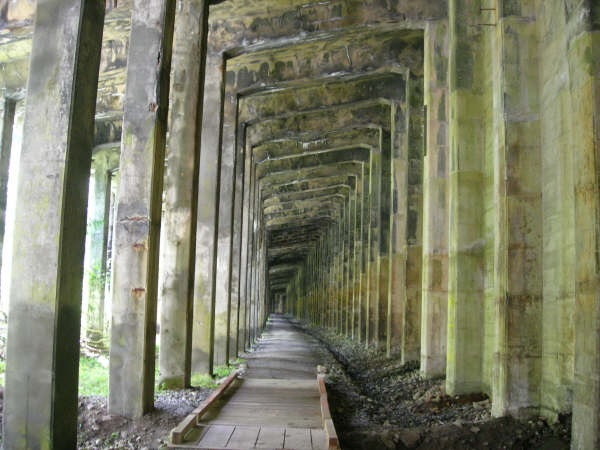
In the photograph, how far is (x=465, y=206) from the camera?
8.71 meters

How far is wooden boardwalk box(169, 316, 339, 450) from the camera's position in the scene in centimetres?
586

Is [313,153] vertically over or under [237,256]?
over

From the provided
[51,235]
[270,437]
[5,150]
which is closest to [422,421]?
[270,437]

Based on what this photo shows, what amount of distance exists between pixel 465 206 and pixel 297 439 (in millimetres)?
4286

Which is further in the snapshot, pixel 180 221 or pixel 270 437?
pixel 180 221

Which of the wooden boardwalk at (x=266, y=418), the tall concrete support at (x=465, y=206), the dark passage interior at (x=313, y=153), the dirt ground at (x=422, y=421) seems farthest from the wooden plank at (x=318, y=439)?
the tall concrete support at (x=465, y=206)

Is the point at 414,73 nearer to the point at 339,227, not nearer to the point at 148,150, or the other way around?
the point at 148,150

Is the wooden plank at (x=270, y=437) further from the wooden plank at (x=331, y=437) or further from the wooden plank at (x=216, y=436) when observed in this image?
the wooden plank at (x=331, y=437)

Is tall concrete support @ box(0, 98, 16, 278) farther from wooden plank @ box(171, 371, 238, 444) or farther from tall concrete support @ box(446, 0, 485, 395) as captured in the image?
tall concrete support @ box(446, 0, 485, 395)

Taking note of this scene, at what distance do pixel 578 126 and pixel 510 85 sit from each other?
2.08 metres

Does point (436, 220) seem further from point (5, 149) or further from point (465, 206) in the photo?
point (5, 149)

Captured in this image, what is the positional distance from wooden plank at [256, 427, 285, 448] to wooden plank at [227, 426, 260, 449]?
5cm

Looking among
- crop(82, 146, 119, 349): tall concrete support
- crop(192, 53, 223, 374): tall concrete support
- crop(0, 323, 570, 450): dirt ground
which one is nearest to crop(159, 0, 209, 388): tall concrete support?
crop(0, 323, 570, 450): dirt ground

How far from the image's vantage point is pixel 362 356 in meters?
16.8
